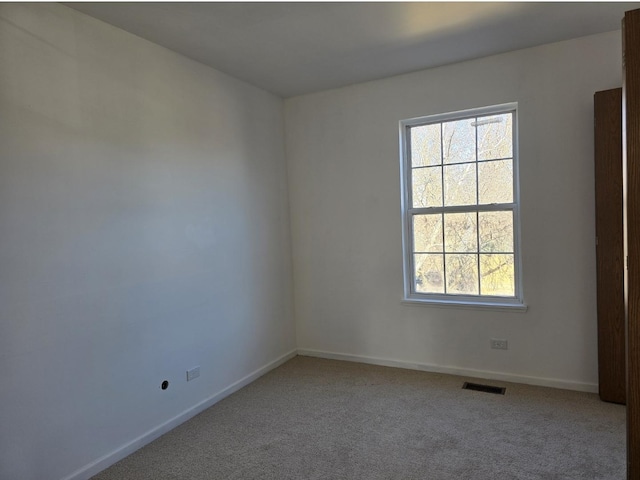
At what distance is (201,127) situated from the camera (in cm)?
314

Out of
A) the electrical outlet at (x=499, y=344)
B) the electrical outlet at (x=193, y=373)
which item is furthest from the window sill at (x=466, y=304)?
the electrical outlet at (x=193, y=373)

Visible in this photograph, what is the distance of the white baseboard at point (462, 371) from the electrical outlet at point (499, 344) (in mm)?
219

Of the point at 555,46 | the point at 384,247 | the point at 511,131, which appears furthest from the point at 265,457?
the point at 555,46

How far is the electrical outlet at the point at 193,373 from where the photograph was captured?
9.79ft

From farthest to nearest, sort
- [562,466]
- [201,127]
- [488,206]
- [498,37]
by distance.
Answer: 1. [488,206]
2. [201,127]
3. [498,37]
4. [562,466]

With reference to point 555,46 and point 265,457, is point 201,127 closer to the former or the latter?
point 265,457

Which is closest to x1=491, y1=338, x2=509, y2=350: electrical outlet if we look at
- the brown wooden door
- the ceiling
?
the brown wooden door

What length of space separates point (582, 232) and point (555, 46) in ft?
4.68

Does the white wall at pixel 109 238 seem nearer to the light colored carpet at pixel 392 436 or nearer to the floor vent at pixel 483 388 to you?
the light colored carpet at pixel 392 436

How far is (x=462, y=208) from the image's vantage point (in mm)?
3488

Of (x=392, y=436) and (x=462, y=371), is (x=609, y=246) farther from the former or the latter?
(x=392, y=436)

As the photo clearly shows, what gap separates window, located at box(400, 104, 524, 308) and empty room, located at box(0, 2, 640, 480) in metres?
0.02

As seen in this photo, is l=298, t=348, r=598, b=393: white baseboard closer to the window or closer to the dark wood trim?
the window

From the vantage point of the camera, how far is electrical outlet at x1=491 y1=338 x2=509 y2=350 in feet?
10.9
